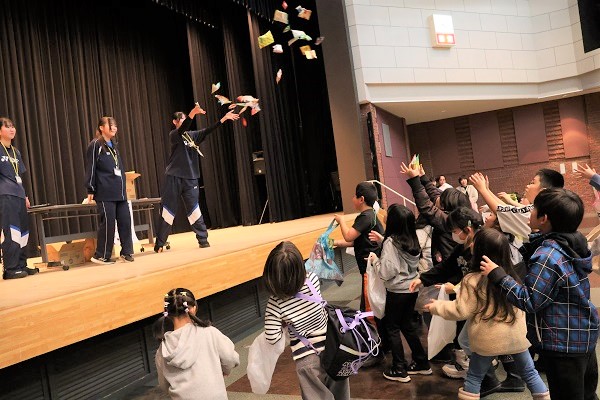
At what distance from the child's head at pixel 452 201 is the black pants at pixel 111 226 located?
2.81 m

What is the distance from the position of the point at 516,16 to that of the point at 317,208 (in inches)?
227

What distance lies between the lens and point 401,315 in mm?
3062

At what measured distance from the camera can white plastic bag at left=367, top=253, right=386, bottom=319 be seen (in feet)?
10.00

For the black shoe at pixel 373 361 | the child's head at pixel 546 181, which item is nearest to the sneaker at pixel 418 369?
the black shoe at pixel 373 361

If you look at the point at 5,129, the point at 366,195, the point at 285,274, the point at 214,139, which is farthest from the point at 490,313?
the point at 214,139

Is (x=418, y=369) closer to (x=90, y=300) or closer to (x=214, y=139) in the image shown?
(x=90, y=300)

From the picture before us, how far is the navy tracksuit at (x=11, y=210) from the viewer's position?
3.92 metres

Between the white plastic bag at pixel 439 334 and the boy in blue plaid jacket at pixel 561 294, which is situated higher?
the boy in blue plaid jacket at pixel 561 294

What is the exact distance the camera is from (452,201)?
3.05m

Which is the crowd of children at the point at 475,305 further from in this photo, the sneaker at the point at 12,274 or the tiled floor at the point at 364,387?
the sneaker at the point at 12,274

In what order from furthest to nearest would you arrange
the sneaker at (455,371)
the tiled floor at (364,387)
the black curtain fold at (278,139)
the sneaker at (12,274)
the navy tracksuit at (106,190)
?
the black curtain fold at (278,139) < the navy tracksuit at (106,190) < the sneaker at (12,274) < the sneaker at (455,371) < the tiled floor at (364,387)

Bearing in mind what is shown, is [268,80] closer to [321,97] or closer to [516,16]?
[321,97]

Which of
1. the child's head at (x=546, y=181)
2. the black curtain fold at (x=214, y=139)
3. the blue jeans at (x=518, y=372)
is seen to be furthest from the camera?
the black curtain fold at (x=214, y=139)

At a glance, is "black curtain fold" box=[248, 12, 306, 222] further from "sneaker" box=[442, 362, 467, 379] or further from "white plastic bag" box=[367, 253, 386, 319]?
"sneaker" box=[442, 362, 467, 379]
